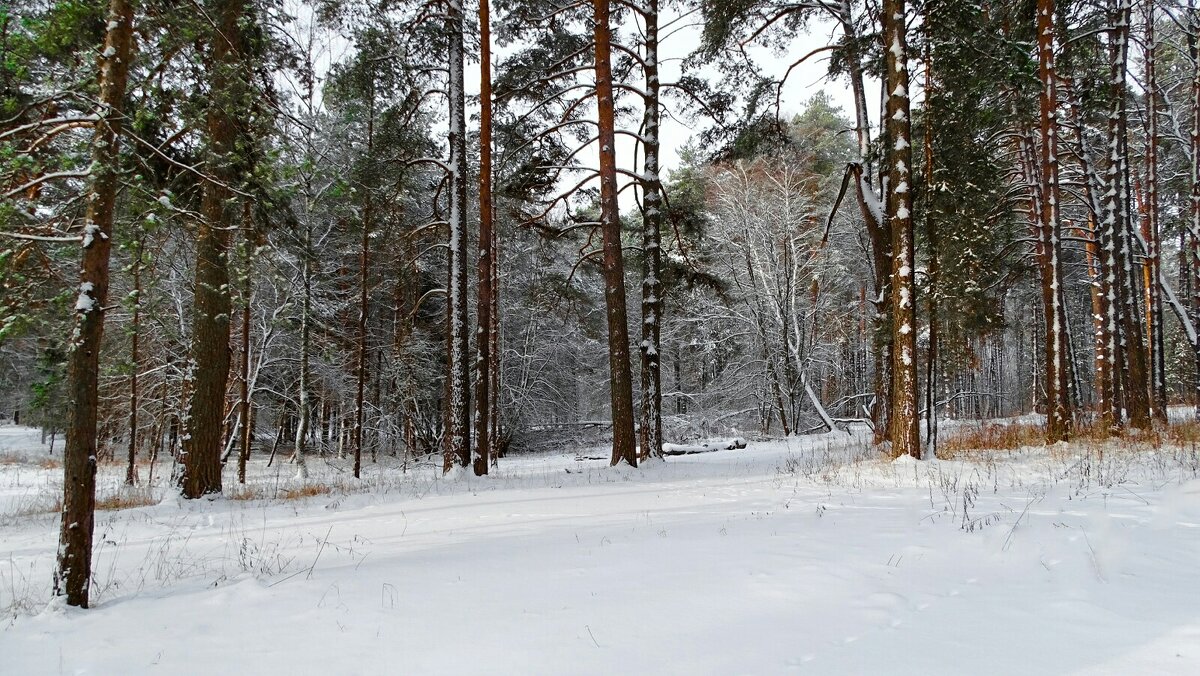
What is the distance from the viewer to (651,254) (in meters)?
12.0

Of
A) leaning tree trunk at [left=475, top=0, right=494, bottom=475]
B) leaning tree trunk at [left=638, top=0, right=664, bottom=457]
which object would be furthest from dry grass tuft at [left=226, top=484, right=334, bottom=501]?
leaning tree trunk at [left=638, top=0, right=664, bottom=457]

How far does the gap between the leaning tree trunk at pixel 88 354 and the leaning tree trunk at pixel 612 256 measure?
25.2ft

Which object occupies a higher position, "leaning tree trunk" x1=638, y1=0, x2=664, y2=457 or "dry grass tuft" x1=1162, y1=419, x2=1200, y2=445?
"leaning tree trunk" x1=638, y1=0, x2=664, y2=457

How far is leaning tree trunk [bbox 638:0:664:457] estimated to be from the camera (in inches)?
460

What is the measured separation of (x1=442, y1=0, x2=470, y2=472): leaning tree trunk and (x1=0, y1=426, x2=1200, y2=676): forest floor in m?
3.47

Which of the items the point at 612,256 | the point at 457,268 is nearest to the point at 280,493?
the point at 457,268

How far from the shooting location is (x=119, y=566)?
498 centimetres

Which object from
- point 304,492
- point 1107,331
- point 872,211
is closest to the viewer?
point 304,492

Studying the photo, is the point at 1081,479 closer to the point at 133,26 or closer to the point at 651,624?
the point at 651,624

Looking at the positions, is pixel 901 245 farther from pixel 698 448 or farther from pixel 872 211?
pixel 698 448

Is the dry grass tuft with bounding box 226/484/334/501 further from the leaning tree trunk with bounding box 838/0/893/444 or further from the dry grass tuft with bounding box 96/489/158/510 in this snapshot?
the leaning tree trunk with bounding box 838/0/893/444

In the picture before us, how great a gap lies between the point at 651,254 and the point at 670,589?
9109 mm

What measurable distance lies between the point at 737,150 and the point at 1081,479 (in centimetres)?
902

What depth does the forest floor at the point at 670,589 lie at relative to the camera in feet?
8.96
